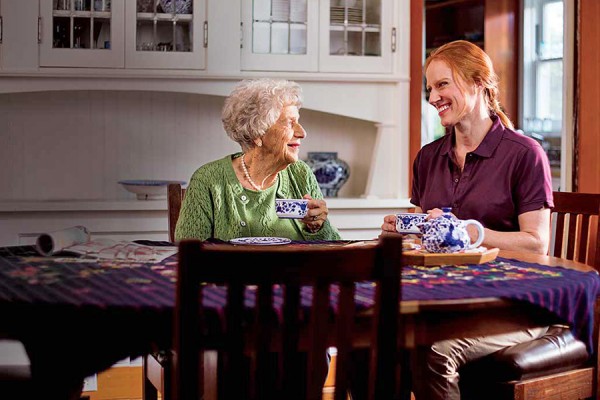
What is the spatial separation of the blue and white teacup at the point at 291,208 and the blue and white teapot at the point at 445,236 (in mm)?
423

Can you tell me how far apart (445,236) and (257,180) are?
2.97 ft

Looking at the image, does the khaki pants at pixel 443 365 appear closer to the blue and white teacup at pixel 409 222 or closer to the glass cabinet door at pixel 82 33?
the blue and white teacup at pixel 409 222

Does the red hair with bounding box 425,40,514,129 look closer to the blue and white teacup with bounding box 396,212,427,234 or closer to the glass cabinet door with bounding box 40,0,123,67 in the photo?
the blue and white teacup with bounding box 396,212,427,234

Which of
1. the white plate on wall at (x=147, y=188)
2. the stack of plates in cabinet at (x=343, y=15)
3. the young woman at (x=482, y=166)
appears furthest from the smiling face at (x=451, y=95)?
the white plate on wall at (x=147, y=188)

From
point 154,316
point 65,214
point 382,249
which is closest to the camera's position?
point 382,249

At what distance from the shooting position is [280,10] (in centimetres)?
356

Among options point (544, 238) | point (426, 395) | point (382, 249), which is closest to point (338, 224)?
point (544, 238)

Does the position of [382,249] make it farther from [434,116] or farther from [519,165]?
[434,116]

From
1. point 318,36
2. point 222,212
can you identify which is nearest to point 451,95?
point 222,212

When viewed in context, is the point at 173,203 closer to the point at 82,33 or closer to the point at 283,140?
the point at 283,140

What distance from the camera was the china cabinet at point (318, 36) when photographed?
3.51m

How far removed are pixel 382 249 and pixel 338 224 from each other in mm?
2221

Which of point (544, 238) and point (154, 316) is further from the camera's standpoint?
point (544, 238)

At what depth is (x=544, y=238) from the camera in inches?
89.1
